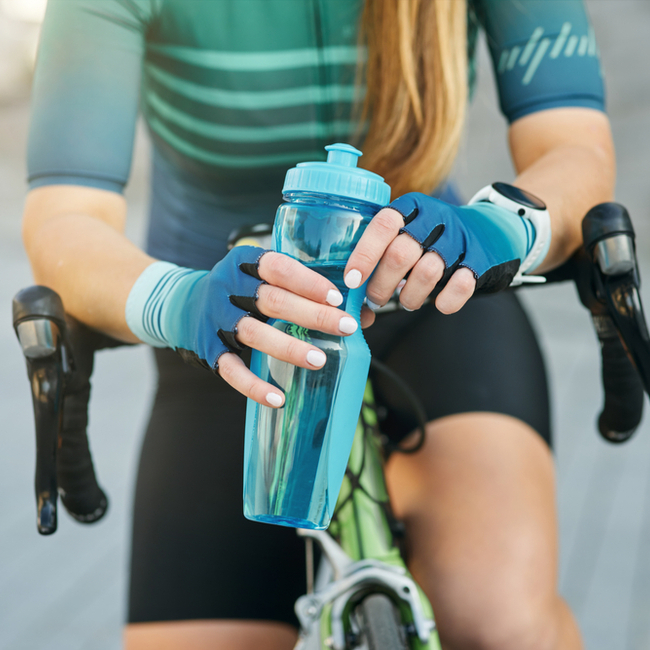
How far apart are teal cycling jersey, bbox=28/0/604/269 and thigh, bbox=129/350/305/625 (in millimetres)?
358

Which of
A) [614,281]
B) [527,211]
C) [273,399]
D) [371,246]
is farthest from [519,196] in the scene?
[273,399]

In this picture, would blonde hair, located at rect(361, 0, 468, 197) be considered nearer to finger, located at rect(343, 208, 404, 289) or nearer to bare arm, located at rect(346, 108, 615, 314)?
bare arm, located at rect(346, 108, 615, 314)

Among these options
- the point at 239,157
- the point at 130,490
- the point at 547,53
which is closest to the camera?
the point at 547,53

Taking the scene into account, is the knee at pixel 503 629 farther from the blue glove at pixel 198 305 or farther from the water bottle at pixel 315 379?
the blue glove at pixel 198 305

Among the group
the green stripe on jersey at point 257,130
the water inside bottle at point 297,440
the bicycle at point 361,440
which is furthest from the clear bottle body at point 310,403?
the green stripe on jersey at point 257,130

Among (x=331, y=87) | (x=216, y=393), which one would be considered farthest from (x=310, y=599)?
(x=331, y=87)

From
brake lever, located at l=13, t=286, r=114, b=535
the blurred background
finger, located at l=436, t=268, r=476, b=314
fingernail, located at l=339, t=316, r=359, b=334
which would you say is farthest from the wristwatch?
brake lever, located at l=13, t=286, r=114, b=535

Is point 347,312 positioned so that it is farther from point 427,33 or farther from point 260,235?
point 427,33

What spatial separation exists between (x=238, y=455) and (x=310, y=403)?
0.49 metres

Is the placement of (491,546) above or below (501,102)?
below

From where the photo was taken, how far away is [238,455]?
3.30ft

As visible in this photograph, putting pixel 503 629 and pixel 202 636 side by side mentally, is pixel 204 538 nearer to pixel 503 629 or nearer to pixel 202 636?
pixel 202 636

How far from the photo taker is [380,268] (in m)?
0.52

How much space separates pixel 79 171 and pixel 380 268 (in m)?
0.43
